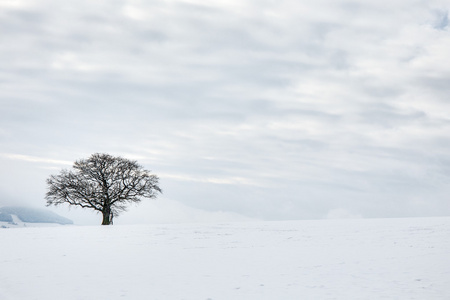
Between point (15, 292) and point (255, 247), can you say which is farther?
point (255, 247)

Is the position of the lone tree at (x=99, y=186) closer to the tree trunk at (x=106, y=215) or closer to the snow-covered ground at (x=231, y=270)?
the tree trunk at (x=106, y=215)

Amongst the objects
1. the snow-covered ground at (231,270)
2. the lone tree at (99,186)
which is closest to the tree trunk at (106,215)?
the lone tree at (99,186)

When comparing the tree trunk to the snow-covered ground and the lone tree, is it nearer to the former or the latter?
the lone tree

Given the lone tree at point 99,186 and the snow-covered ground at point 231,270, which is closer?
the snow-covered ground at point 231,270

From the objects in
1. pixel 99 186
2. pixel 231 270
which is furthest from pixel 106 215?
pixel 231 270

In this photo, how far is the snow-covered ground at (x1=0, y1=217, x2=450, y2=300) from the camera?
12.0m

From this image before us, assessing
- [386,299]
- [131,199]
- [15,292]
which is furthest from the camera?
[131,199]

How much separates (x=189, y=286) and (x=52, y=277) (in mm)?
5196

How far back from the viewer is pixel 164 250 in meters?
23.0

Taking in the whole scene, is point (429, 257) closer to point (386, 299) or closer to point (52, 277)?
point (386, 299)

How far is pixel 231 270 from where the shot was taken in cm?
1600

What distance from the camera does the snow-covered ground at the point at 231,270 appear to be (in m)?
12.0

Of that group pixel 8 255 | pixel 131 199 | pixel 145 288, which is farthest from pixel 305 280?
pixel 131 199

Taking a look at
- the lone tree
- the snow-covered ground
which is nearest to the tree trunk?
the lone tree
